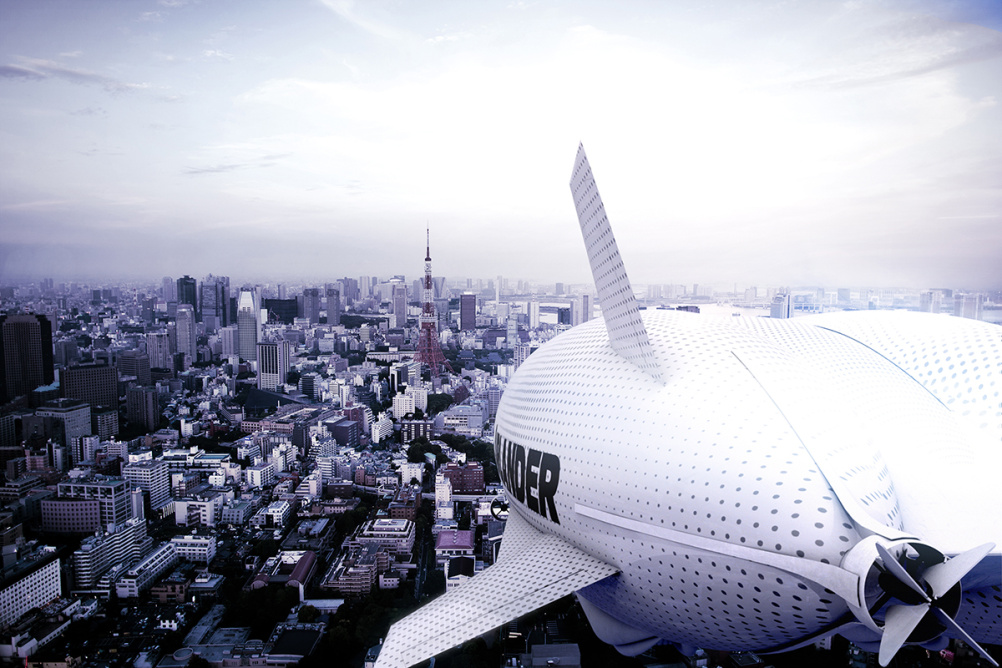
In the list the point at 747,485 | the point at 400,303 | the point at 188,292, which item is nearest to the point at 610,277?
the point at 747,485

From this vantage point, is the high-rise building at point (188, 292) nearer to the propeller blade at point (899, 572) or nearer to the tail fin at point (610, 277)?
the tail fin at point (610, 277)

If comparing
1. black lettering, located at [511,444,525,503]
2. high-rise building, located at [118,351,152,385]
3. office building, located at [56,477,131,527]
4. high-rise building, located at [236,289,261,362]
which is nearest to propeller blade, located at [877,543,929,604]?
black lettering, located at [511,444,525,503]

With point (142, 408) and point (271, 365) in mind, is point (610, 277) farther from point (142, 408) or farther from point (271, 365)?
point (271, 365)

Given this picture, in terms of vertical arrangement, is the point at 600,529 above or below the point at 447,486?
above

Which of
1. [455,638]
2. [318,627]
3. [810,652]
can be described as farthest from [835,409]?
[318,627]

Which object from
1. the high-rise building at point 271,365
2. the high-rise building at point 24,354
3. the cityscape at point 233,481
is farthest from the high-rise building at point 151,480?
the high-rise building at point 271,365

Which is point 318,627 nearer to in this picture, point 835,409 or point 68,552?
point 68,552
